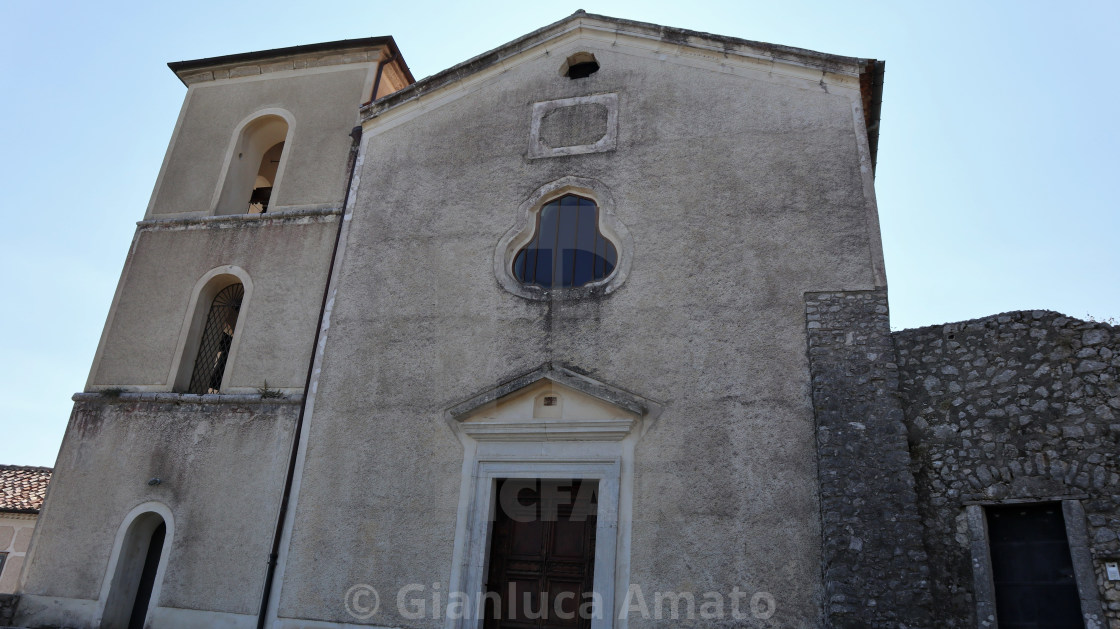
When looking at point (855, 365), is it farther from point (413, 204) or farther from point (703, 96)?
point (413, 204)

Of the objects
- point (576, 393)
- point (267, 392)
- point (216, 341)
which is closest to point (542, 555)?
point (576, 393)

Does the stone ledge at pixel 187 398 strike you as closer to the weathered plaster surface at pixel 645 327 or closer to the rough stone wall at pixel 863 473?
the weathered plaster surface at pixel 645 327

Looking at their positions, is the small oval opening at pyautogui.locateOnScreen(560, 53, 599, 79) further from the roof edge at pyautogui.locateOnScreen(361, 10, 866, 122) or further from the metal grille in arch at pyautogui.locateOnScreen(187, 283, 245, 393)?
the metal grille in arch at pyautogui.locateOnScreen(187, 283, 245, 393)

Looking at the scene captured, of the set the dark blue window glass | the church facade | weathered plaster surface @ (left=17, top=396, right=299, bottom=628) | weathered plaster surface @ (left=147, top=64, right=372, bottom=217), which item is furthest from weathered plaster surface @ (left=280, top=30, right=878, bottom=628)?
weathered plaster surface @ (left=147, top=64, right=372, bottom=217)

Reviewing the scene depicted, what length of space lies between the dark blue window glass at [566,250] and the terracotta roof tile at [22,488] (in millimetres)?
15464

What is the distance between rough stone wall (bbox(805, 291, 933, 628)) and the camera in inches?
255

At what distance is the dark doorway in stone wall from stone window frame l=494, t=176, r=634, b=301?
4.19 m

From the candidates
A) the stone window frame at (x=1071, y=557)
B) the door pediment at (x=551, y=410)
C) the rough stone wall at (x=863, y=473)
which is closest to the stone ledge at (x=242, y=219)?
the door pediment at (x=551, y=410)

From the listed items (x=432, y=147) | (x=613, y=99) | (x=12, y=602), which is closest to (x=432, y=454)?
(x=432, y=147)

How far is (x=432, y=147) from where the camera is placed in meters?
10.3

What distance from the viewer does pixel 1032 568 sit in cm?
647

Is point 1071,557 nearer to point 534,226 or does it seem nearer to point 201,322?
point 534,226

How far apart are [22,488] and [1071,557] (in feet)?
74.2

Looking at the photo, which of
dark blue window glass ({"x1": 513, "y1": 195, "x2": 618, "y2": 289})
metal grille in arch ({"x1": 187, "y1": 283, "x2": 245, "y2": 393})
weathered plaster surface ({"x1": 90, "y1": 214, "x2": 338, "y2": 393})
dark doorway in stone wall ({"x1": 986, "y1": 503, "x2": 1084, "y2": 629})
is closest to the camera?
dark doorway in stone wall ({"x1": 986, "y1": 503, "x2": 1084, "y2": 629})
